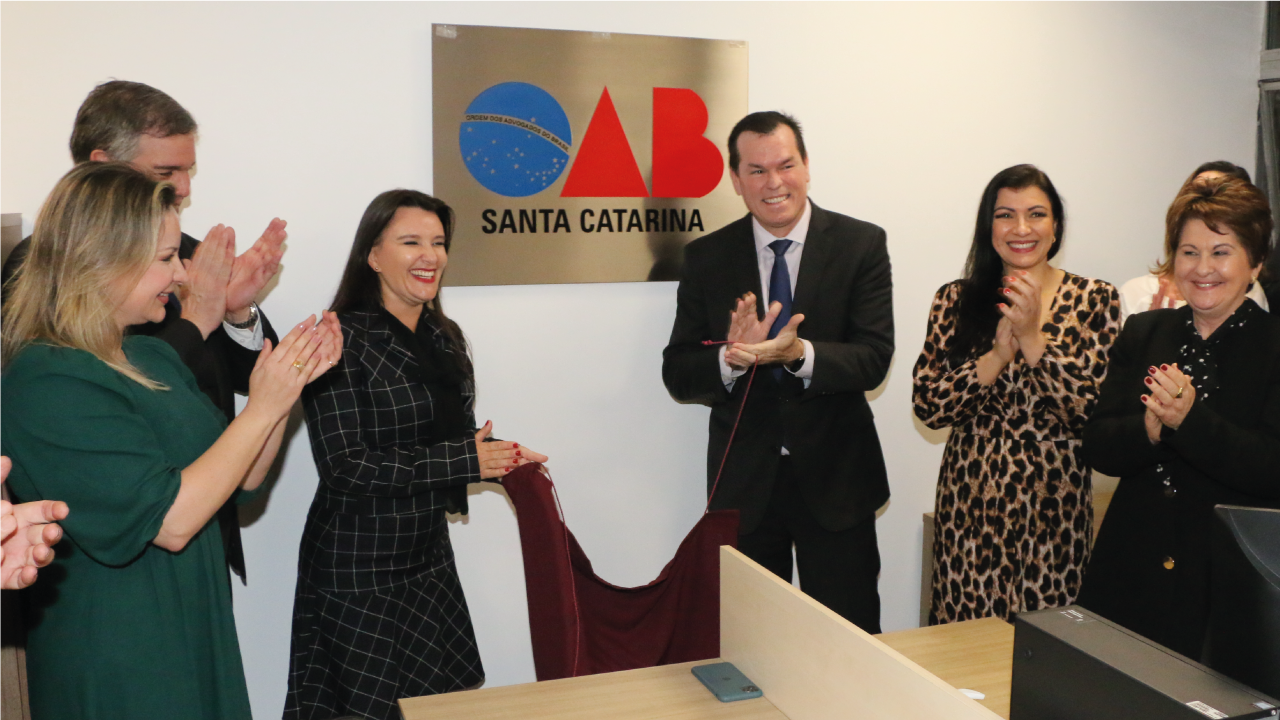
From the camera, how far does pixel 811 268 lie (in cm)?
294

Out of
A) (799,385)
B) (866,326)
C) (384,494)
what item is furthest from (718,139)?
(384,494)

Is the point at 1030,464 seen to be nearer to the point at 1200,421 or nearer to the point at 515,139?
the point at 1200,421

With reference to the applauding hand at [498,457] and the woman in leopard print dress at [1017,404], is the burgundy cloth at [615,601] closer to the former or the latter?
the applauding hand at [498,457]

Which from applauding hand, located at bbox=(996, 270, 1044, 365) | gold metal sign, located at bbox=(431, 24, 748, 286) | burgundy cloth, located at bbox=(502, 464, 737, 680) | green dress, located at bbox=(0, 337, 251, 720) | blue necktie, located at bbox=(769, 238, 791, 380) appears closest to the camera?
green dress, located at bbox=(0, 337, 251, 720)

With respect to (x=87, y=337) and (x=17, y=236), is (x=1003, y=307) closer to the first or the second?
(x=87, y=337)

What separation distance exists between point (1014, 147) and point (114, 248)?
11.1ft

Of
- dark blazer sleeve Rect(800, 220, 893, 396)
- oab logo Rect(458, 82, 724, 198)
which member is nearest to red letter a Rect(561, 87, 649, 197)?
oab logo Rect(458, 82, 724, 198)

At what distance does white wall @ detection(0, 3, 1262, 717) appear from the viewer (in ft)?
9.59

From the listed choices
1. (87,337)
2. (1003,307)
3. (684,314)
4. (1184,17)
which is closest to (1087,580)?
(1003,307)

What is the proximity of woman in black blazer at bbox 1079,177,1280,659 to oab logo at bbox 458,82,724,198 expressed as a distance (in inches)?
62.3

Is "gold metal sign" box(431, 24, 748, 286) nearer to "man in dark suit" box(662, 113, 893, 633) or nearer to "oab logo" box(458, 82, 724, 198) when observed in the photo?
"oab logo" box(458, 82, 724, 198)

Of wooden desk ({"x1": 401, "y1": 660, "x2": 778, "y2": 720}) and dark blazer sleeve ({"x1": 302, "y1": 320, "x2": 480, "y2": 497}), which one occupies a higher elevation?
dark blazer sleeve ({"x1": 302, "y1": 320, "x2": 480, "y2": 497})

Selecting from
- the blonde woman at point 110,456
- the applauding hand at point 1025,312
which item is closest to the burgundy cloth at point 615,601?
the blonde woman at point 110,456

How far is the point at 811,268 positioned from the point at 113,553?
78.9 inches
